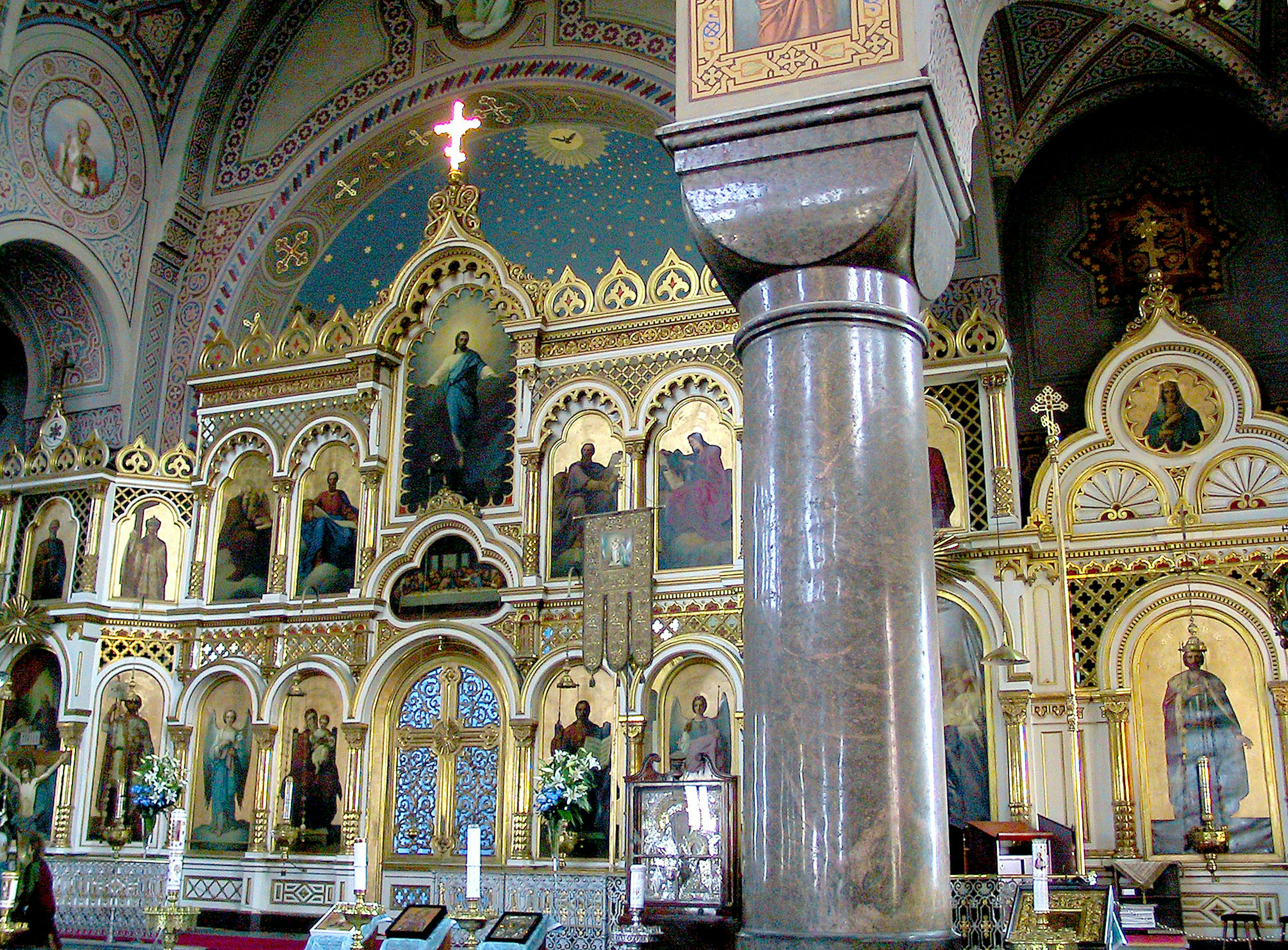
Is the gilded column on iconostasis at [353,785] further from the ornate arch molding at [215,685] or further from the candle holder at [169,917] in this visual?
the candle holder at [169,917]

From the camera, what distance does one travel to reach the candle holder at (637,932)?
320 inches

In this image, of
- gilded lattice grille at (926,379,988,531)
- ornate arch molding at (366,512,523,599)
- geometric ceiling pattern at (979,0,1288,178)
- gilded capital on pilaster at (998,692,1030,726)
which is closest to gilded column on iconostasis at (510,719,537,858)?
ornate arch molding at (366,512,523,599)

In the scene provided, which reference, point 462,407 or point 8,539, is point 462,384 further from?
point 8,539

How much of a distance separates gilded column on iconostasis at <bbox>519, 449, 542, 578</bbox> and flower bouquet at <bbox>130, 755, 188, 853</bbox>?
153 inches

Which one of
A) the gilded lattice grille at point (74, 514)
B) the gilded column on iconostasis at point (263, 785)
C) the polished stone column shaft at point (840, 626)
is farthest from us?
the gilded lattice grille at point (74, 514)

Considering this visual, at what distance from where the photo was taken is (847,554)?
3.62 metres

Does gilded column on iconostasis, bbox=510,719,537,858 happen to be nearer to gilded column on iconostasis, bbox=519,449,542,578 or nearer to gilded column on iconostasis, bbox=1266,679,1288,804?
gilded column on iconostasis, bbox=519,449,542,578

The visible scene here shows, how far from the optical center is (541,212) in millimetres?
14078

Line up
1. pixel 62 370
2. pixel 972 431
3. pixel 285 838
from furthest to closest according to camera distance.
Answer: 1. pixel 62 370
2. pixel 285 838
3. pixel 972 431

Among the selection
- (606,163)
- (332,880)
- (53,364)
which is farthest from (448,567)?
(53,364)

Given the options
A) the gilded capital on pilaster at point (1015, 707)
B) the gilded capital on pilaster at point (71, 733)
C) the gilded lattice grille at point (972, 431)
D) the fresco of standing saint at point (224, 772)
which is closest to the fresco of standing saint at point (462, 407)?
the fresco of standing saint at point (224, 772)

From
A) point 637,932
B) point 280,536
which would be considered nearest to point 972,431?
point 637,932

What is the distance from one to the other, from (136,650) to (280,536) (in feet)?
6.13

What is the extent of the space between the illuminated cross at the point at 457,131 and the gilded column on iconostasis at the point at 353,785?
5.69m
